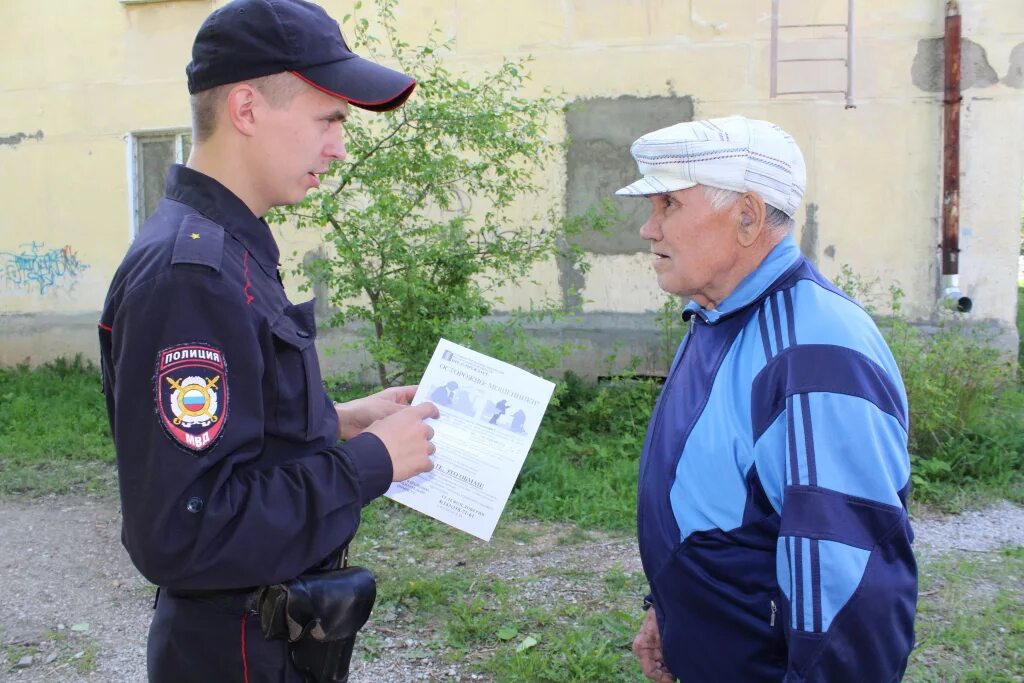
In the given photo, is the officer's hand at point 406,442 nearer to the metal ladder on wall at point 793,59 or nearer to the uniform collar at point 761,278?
the uniform collar at point 761,278

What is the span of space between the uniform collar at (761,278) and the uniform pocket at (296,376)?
0.87m

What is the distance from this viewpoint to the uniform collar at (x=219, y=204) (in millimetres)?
1699

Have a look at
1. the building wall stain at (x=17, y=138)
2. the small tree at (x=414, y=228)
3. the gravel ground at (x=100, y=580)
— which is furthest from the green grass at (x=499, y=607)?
the building wall stain at (x=17, y=138)

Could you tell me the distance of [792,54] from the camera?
7855 millimetres

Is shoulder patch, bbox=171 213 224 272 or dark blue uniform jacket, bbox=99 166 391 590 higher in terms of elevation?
shoulder patch, bbox=171 213 224 272

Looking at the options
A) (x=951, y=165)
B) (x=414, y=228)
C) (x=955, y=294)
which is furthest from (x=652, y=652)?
(x=951, y=165)

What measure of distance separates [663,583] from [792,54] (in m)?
7.01

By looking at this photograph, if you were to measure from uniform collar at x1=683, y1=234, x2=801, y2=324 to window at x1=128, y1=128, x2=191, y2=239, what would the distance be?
864cm

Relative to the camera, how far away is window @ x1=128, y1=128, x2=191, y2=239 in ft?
31.0

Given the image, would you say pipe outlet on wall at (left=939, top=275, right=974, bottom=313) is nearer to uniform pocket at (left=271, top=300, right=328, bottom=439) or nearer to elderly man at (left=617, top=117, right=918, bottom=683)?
elderly man at (left=617, top=117, right=918, bottom=683)

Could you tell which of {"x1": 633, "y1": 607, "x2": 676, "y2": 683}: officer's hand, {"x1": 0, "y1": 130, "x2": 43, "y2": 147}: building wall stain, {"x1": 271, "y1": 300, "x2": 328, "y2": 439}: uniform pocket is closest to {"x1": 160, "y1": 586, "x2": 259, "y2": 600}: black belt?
{"x1": 271, "y1": 300, "x2": 328, "y2": 439}: uniform pocket

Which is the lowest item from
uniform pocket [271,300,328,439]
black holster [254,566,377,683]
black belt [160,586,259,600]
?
black holster [254,566,377,683]

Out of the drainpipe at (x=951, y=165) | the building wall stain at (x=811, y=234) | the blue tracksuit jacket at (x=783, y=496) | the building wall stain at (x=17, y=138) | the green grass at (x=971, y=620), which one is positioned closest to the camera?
the blue tracksuit jacket at (x=783, y=496)

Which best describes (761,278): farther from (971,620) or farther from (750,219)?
(971,620)
